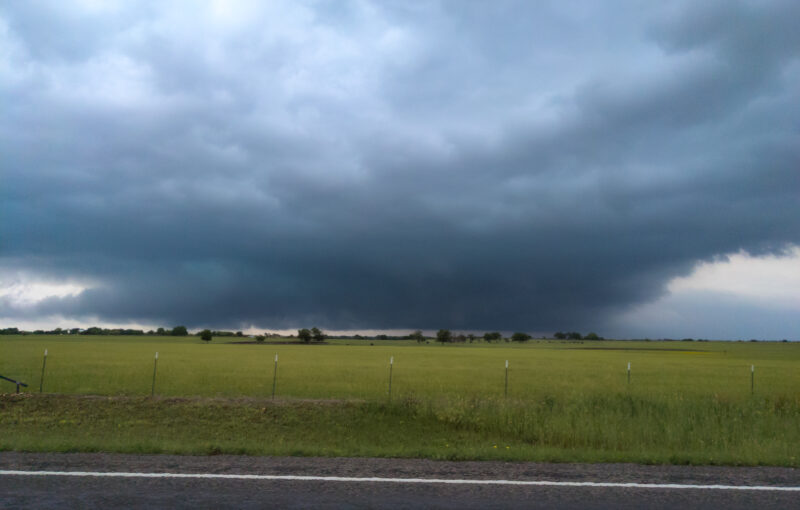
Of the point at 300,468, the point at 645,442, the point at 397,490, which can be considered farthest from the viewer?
the point at 645,442

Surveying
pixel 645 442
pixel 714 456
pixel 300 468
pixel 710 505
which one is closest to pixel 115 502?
pixel 300 468

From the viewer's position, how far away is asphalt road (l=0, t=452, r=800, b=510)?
7.73 metres

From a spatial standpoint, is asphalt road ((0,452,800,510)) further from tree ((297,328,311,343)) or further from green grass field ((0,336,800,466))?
tree ((297,328,311,343))

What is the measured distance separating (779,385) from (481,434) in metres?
31.2

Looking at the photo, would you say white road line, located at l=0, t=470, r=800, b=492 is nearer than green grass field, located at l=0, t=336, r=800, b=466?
Yes

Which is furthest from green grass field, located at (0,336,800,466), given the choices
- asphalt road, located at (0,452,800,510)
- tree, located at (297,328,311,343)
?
tree, located at (297,328,311,343)

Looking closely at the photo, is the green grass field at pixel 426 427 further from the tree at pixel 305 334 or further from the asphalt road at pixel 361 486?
the tree at pixel 305 334

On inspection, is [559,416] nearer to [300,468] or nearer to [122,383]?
[300,468]

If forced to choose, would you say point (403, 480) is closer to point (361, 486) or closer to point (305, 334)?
point (361, 486)

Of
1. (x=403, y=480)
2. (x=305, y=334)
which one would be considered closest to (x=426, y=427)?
(x=403, y=480)

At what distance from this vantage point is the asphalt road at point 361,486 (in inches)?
304

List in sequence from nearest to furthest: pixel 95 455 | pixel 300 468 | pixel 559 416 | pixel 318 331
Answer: pixel 300 468, pixel 95 455, pixel 559 416, pixel 318 331

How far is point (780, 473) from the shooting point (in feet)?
33.1

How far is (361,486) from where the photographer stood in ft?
28.3
